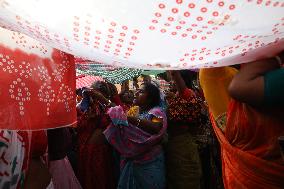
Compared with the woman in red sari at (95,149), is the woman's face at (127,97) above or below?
above

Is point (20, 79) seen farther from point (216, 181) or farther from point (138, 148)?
point (216, 181)

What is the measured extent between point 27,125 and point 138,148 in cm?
209

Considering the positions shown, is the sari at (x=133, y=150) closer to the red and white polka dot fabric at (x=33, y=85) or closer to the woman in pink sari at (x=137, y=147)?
the woman in pink sari at (x=137, y=147)

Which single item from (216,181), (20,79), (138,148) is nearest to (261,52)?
(20,79)

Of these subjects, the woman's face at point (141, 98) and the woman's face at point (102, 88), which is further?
the woman's face at point (102, 88)

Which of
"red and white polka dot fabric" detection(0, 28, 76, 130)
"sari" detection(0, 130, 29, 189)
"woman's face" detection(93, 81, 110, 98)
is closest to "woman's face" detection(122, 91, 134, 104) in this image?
"woman's face" detection(93, 81, 110, 98)

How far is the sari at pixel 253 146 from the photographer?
1236 millimetres

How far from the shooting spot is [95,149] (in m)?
3.38

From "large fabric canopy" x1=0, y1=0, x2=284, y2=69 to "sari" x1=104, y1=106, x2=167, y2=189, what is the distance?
222cm

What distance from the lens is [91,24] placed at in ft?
2.85

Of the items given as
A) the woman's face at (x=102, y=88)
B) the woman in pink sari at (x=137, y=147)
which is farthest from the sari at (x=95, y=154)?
the woman's face at (x=102, y=88)

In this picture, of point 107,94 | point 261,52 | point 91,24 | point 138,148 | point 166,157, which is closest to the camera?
point 91,24

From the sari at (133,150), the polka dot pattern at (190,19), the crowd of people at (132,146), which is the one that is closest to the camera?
the polka dot pattern at (190,19)

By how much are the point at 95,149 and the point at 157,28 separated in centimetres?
273
